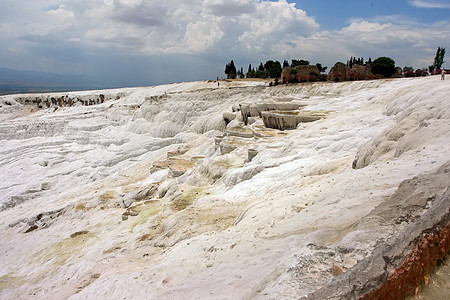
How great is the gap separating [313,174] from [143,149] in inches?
751

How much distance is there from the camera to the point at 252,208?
838cm

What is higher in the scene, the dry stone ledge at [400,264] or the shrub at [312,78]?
the shrub at [312,78]

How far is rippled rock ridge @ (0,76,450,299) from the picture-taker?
163 inches

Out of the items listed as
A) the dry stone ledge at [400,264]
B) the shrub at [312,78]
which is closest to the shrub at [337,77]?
the shrub at [312,78]

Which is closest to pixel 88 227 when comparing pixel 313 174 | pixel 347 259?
pixel 313 174

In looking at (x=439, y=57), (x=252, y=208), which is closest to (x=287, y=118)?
(x=252, y=208)

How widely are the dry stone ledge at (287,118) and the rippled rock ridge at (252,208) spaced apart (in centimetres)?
9

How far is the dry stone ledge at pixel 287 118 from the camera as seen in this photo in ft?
57.0

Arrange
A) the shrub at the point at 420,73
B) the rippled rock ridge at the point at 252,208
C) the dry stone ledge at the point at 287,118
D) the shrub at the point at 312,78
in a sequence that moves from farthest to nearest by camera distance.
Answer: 1. the shrub at the point at 312,78
2. the shrub at the point at 420,73
3. the dry stone ledge at the point at 287,118
4. the rippled rock ridge at the point at 252,208

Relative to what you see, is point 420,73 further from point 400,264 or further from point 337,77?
point 400,264

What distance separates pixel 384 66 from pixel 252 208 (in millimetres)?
31146

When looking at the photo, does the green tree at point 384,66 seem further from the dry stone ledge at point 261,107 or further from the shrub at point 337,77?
the dry stone ledge at point 261,107

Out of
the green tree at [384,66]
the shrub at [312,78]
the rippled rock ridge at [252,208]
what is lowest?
the rippled rock ridge at [252,208]

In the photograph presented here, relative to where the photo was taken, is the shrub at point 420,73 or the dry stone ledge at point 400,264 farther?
the shrub at point 420,73
